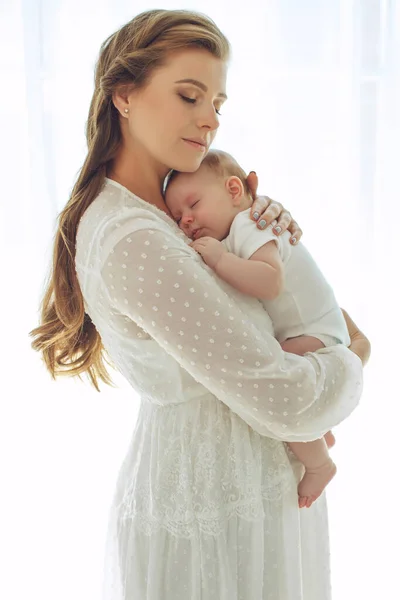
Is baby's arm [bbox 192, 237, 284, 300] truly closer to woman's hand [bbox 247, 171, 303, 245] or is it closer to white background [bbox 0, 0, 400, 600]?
woman's hand [bbox 247, 171, 303, 245]

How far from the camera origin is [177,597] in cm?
129

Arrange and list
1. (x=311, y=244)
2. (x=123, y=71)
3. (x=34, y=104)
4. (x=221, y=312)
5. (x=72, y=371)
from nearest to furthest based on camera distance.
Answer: (x=221, y=312) < (x=123, y=71) < (x=72, y=371) < (x=34, y=104) < (x=311, y=244)

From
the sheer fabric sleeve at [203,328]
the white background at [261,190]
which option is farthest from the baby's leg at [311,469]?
the white background at [261,190]

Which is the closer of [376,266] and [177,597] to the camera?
[177,597]

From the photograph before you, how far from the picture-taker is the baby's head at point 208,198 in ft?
4.45

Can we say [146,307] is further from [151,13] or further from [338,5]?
[338,5]

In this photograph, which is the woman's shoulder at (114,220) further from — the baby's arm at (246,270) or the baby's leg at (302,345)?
the baby's leg at (302,345)

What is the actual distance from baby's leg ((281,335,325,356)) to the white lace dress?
6 centimetres

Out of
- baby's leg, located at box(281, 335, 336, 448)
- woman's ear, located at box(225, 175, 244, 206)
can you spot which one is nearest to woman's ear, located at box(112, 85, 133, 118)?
woman's ear, located at box(225, 175, 244, 206)

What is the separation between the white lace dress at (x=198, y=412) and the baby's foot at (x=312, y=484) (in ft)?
0.07

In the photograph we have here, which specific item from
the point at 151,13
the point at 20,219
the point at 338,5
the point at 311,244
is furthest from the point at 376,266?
the point at 151,13

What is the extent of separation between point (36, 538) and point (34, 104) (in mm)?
1333

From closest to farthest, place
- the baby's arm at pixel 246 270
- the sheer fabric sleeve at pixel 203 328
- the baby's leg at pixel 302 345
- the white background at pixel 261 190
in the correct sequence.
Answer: the sheer fabric sleeve at pixel 203 328, the baby's arm at pixel 246 270, the baby's leg at pixel 302 345, the white background at pixel 261 190

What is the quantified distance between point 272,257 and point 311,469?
40cm
